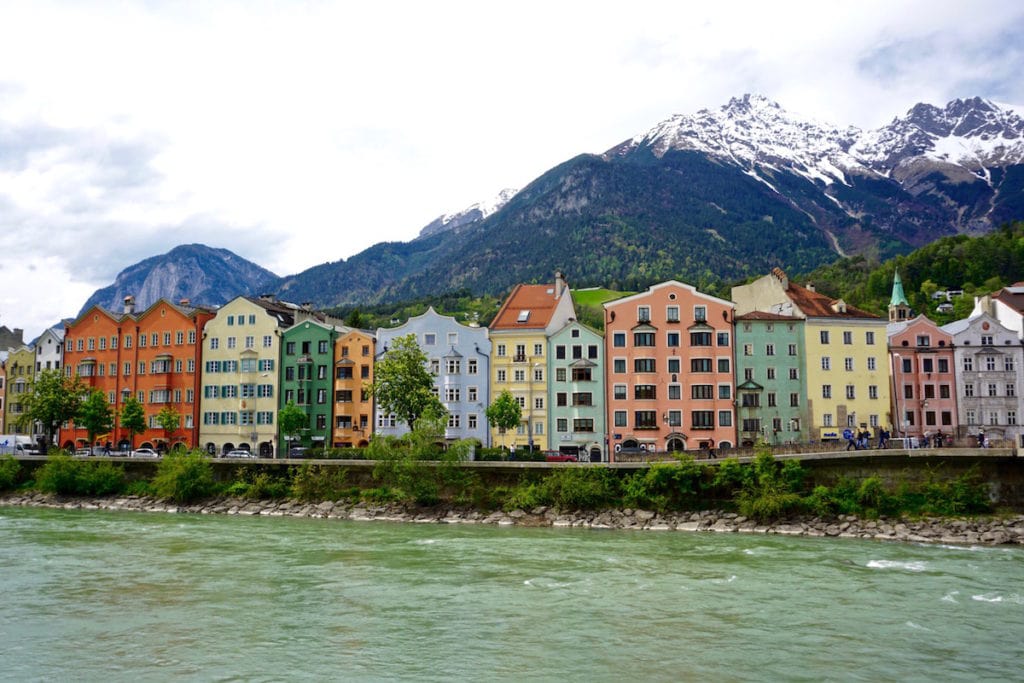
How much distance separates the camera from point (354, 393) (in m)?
81.4

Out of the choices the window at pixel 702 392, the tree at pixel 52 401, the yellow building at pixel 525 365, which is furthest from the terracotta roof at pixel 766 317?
the tree at pixel 52 401

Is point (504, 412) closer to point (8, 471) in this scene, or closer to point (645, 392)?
point (645, 392)

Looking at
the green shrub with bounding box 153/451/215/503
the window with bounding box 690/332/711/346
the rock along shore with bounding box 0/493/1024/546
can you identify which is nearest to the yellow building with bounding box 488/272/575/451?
the window with bounding box 690/332/711/346

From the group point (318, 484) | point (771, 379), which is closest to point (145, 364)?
point (318, 484)

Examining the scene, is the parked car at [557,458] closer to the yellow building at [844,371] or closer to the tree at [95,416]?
the yellow building at [844,371]

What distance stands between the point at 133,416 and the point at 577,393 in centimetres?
4450

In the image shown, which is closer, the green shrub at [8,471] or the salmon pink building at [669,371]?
the green shrub at [8,471]

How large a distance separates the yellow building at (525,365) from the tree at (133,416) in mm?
36217

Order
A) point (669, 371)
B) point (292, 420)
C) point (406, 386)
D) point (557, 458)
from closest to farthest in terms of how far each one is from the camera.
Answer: point (557, 458) → point (406, 386) → point (669, 371) → point (292, 420)

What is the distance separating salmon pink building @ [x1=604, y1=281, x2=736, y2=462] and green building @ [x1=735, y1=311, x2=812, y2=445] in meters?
1.08

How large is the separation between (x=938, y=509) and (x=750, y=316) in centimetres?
2832

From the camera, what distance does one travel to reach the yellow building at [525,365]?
2987 inches

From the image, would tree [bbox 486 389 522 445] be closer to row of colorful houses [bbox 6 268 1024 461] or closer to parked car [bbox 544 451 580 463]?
row of colorful houses [bbox 6 268 1024 461]

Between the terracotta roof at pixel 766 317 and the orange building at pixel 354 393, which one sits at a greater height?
the terracotta roof at pixel 766 317
